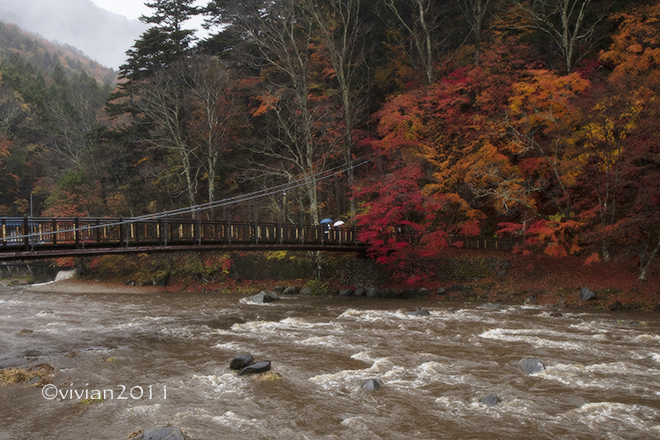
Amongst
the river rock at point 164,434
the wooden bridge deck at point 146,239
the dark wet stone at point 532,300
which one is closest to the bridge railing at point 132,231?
the wooden bridge deck at point 146,239

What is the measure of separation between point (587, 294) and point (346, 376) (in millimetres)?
10725

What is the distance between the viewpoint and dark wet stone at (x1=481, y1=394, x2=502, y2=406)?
6723 mm

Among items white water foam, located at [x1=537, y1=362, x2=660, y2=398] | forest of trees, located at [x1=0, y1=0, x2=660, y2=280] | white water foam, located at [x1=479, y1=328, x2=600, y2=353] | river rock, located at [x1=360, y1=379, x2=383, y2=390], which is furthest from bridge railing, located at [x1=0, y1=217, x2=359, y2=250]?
white water foam, located at [x1=537, y1=362, x2=660, y2=398]

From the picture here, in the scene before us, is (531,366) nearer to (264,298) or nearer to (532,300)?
(532,300)

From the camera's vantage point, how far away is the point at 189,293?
74.5 feet

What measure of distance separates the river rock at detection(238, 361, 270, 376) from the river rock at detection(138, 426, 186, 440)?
2.49 metres

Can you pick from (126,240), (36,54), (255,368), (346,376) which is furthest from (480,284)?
(36,54)

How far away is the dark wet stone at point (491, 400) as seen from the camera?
6723 millimetres

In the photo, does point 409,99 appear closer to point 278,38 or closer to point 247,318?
point 278,38

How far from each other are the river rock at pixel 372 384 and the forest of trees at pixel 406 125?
408 inches

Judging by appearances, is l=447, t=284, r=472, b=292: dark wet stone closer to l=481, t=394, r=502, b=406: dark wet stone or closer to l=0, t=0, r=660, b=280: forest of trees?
l=0, t=0, r=660, b=280: forest of trees

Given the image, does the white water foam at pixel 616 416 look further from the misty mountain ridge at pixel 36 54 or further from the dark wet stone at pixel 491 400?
the misty mountain ridge at pixel 36 54

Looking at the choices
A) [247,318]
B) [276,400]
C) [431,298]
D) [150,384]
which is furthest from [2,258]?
[431,298]

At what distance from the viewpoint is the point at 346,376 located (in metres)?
8.12
